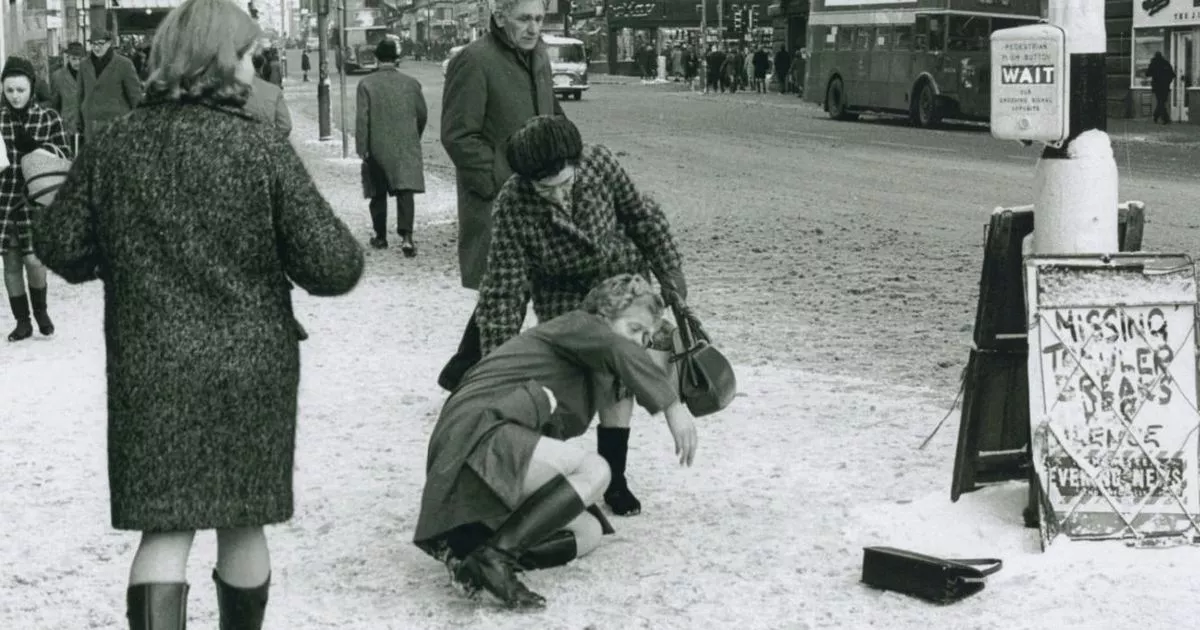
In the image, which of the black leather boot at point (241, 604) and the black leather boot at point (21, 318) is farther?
the black leather boot at point (21, 318)

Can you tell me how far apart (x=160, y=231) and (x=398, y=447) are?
3664 millimetres

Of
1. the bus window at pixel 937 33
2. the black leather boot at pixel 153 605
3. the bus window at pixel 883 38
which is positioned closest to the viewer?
the black leather boot at pixel 153 605

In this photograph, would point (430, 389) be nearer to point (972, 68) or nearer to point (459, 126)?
point (459, 126)

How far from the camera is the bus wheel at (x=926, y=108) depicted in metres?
36.0

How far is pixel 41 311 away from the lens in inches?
431

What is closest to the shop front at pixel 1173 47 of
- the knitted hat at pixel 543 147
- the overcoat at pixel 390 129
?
the overcoat at pixel 390 129

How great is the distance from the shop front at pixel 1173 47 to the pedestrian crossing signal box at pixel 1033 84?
107 ft

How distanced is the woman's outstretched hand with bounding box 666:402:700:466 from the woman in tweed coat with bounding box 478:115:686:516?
17.6 inches

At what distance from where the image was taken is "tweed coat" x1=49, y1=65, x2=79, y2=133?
16.9 m

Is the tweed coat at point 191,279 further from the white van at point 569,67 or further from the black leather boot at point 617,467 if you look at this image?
the white van at point 569,67

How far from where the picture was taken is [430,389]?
898 cm

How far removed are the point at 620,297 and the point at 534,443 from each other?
1.82 feet

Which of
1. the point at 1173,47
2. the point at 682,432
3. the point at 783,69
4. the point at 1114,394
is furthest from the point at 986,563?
the point at 783,69

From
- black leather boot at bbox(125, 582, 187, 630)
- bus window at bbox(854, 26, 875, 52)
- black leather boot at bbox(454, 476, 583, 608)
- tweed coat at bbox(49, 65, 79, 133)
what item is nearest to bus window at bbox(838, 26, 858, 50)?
bus window at bbox(854, 26, 875, 52)
